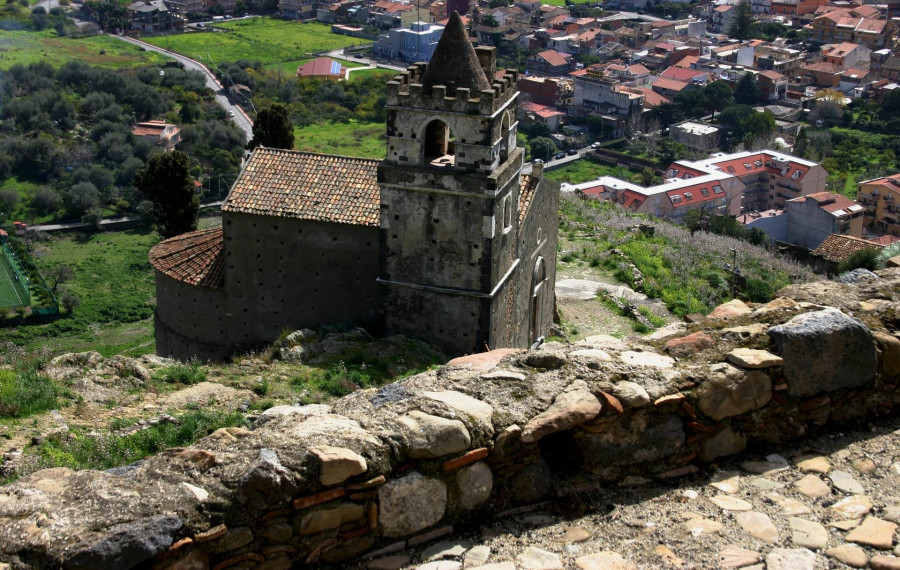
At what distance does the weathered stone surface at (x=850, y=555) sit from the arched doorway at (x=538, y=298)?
64.2 ft

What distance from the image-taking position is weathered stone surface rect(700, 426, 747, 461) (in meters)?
8.70

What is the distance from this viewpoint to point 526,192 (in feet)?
85.1

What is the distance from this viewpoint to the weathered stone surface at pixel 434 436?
782 cm

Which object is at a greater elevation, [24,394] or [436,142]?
[436,142]

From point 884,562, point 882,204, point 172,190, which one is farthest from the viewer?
point 882,204

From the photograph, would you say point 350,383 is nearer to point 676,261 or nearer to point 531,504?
point 531,504

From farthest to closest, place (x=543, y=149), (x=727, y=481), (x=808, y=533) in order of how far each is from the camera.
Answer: (x=543, y=149) < (x=727, y=481) < (x=808, y=533)

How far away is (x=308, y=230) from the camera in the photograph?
24766 mm

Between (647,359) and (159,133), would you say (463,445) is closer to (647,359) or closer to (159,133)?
(647,359)

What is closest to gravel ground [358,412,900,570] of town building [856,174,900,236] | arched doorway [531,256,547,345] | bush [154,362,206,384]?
bush [154,362,206,384]

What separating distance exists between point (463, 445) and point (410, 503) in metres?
0.56

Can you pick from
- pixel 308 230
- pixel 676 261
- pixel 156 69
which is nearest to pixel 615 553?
pixel 308 230

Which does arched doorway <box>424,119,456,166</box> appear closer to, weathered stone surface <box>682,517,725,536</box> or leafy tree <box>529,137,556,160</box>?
weathered stone surface <box>682,517,725,536</box>

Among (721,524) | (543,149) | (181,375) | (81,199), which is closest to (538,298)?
(181,375)
